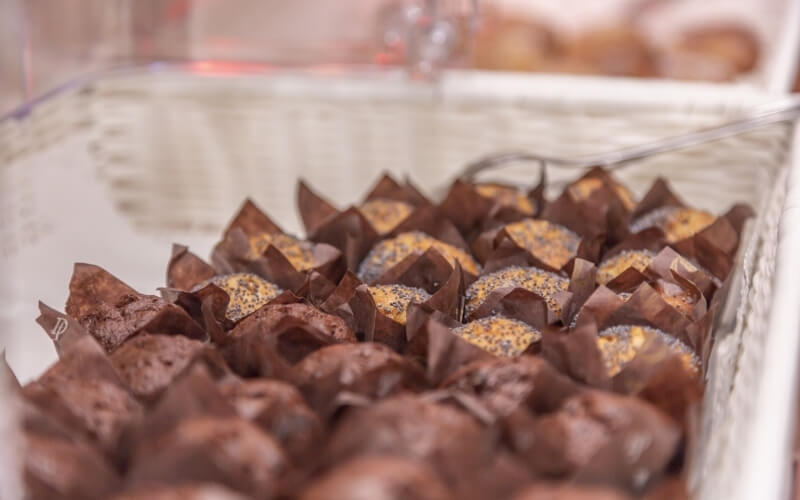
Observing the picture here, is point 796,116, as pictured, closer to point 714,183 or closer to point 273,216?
point 714,183

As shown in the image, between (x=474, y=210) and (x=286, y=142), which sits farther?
(x=286, y=142)

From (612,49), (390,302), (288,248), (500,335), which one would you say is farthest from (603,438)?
(612,49)

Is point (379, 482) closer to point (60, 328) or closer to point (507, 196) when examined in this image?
point (60, 328)

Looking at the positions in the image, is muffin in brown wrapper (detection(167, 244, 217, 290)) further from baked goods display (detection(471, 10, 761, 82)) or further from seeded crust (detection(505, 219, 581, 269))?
baked goods display (detection(471, 10, 761, 82))

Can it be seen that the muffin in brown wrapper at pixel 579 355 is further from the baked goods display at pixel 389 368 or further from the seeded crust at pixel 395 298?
the seeded crust at pixel 395 298

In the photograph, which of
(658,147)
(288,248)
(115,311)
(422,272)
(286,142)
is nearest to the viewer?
(115,311)

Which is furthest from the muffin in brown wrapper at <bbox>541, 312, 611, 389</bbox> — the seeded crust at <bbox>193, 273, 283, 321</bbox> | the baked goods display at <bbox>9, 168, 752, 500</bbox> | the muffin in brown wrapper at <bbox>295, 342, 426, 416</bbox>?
the seeded crust at <bbox>193, 273, 283, 321</bbox>

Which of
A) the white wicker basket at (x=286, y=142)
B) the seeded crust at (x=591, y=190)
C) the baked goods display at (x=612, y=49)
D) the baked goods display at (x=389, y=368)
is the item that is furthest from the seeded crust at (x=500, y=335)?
the baked goods display at (x=612, y=49)
